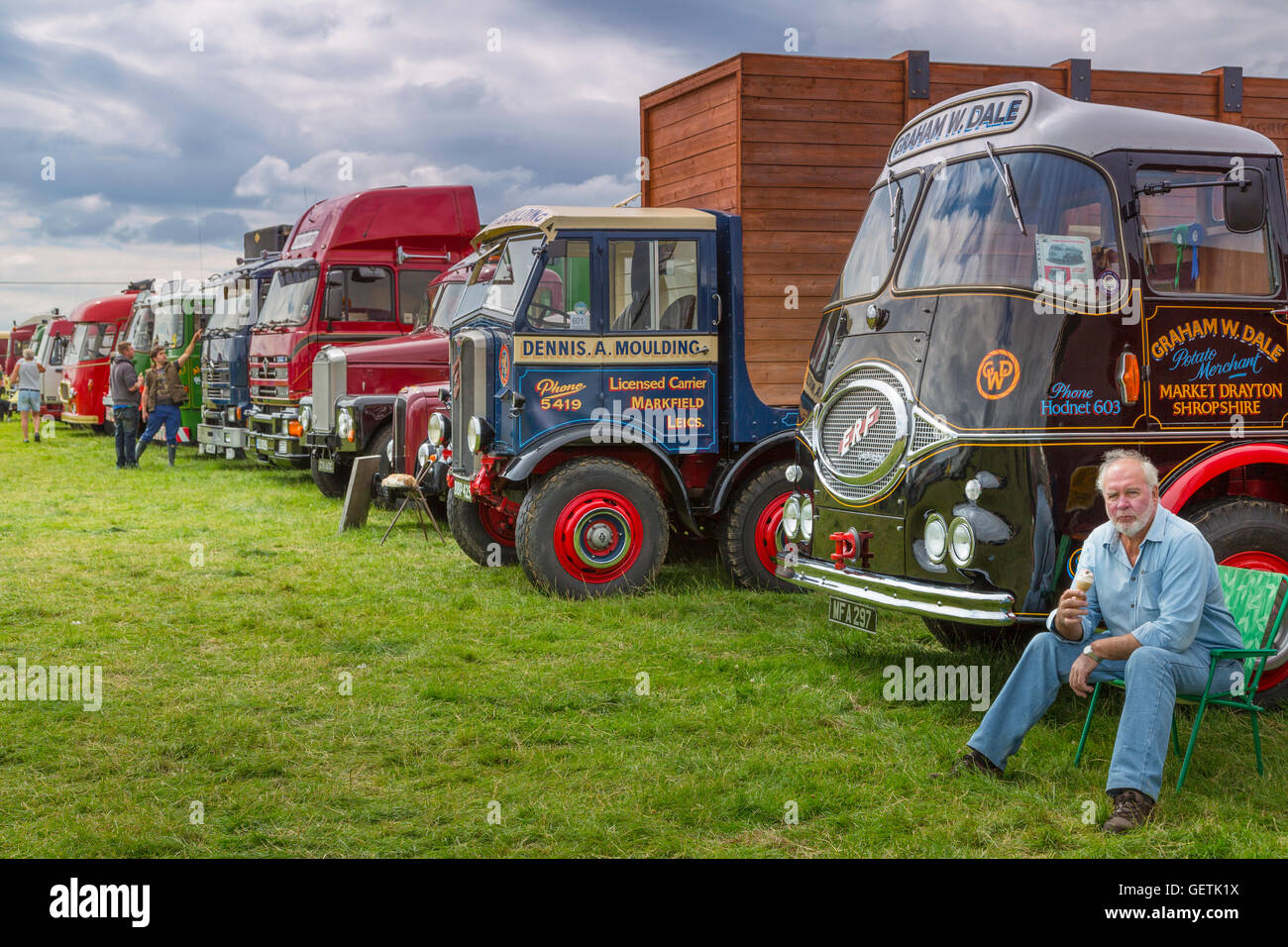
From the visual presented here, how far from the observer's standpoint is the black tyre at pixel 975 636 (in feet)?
23.8

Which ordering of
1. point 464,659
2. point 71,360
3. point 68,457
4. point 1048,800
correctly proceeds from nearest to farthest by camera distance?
point 1048,800
point 464,659
point 68,457
point 71,360

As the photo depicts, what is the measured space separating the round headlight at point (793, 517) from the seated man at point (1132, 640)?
2299 millimetres

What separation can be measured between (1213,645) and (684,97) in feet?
21.1

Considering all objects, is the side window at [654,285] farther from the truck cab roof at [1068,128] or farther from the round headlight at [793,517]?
the truck cab roof at [1068,128]

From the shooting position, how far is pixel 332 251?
16.5m

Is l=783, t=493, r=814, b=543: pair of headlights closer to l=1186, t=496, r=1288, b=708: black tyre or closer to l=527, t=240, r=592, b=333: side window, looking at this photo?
l=1186, t=496, r=1288, b=708: black tyre

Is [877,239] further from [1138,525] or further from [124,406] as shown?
[124,406]

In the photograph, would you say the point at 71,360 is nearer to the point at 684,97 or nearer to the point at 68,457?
the point at 68,457

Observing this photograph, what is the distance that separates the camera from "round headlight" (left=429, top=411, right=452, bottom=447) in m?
10.8

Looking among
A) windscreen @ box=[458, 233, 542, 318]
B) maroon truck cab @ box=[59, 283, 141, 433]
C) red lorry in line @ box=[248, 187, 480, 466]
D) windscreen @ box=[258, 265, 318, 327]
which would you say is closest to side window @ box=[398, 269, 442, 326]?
red lorry in line @ box=[248, 187, 480, 466]

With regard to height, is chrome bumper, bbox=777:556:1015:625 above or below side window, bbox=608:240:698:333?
below

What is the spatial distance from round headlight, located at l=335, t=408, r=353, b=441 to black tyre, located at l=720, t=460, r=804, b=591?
6631mm

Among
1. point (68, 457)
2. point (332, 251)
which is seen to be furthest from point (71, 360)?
point (332, 251)

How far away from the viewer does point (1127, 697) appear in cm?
480
